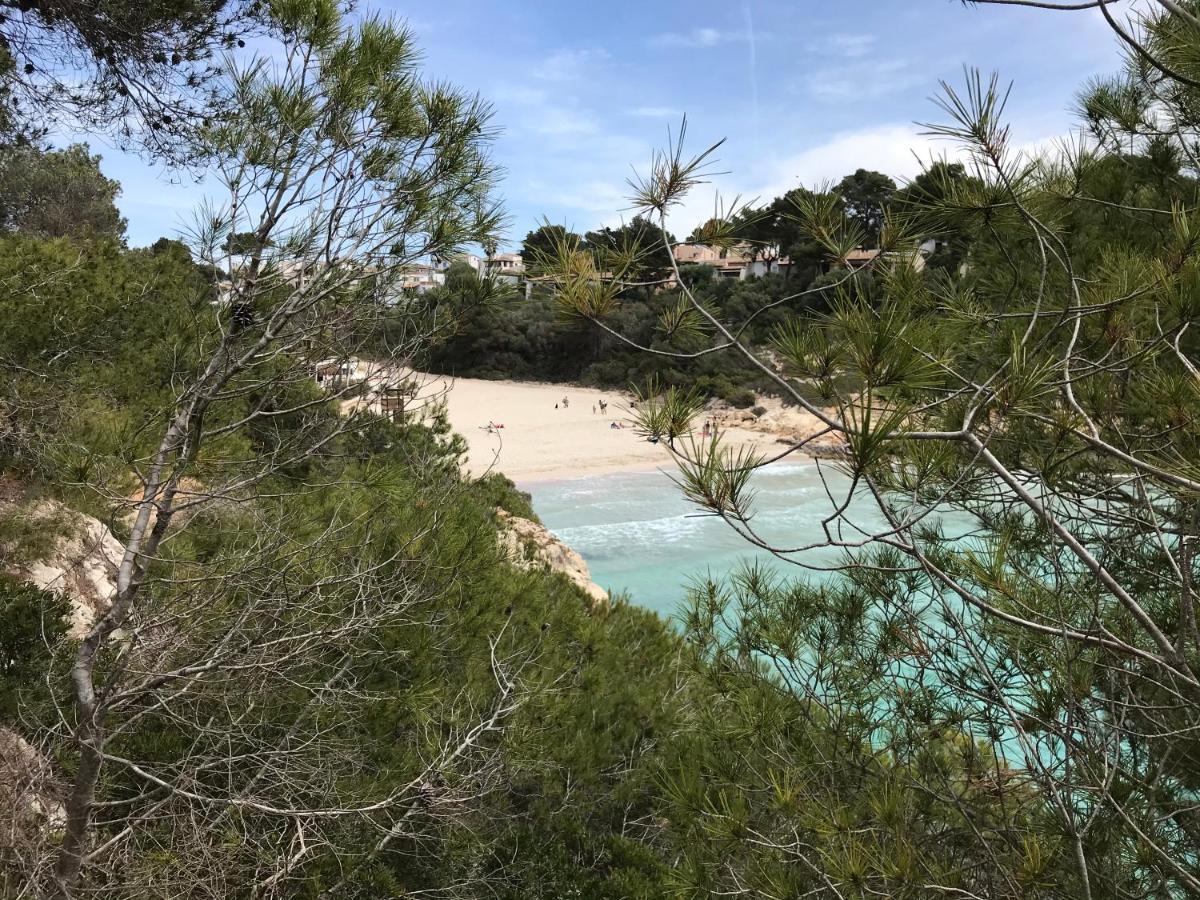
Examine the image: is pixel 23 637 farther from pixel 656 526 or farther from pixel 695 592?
pixel 656 526

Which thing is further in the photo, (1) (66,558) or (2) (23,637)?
(1) (66,558)

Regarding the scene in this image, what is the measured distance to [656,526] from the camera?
17.5 m

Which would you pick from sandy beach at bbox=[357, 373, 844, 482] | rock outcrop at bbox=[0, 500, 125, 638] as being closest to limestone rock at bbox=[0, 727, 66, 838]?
rock outcrop at bbox=[0, 500, 125, 638]

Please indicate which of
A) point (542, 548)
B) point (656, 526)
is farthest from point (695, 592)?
point (656, 526)

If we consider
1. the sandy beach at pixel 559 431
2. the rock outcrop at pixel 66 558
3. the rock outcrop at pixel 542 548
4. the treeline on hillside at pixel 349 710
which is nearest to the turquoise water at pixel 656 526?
the sandy beach at pixel 559 431

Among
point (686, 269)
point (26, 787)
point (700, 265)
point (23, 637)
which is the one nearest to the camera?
point (686, 269)

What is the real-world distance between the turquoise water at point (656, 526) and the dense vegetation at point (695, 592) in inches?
340

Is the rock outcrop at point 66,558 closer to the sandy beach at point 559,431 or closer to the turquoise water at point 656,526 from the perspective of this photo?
the turquoise water at point 656,526

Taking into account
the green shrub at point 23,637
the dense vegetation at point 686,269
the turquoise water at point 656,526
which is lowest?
the turquoise water at point 656,526

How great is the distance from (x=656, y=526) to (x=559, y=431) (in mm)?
10793

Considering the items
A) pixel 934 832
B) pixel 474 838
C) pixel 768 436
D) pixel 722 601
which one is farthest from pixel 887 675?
pixel 768 436

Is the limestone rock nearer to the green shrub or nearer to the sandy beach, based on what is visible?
the green shrub

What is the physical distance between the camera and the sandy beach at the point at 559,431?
893 inches

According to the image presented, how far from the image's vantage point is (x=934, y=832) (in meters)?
1.94
